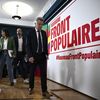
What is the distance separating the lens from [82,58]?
3.63 m

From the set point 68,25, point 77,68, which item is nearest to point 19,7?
point 68,25

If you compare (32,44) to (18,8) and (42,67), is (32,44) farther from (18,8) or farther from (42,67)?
(18,8)

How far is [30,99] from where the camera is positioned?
2967 millimetres

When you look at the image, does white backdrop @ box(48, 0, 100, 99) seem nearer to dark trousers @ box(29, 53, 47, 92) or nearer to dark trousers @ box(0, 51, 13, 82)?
dark trousers @ box(29, 53, 47, 92)

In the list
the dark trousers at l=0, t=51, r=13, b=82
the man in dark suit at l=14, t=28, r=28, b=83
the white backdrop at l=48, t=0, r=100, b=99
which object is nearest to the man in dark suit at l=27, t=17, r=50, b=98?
the white backdrop at l=48, t=0, r=100, b=99

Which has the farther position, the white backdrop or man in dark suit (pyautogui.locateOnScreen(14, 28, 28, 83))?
man in dark suit (pyautogui.locateOnScreen(14, 28, 28, 83))

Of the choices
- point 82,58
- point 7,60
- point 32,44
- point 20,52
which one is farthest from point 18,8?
point 82,58

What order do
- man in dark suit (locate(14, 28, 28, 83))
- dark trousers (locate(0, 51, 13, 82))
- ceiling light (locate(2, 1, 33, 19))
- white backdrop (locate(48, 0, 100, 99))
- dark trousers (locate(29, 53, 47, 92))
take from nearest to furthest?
white backdrop (locate(48, 0, 100, 99))
dark trousers (locate(29, 53, 47, 92))
dark trousers (locate(0, 51, 13, 82))
man in dark suit (locate(14, 28, 28, 83))
ceiling light (locate(2, 1, 33, 19))

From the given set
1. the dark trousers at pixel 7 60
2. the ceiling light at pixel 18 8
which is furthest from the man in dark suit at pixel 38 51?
the ceiling light at pixel 18 8

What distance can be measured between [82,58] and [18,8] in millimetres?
4437

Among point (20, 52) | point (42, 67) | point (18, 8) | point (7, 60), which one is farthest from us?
point (18, 8)

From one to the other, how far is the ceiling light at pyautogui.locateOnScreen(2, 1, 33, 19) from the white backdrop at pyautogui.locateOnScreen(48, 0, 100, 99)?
2230mm

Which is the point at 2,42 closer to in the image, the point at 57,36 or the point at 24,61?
the point at 24,61

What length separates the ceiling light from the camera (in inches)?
266
